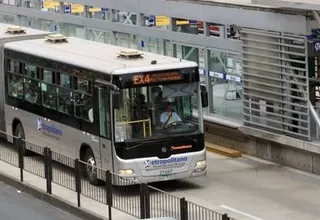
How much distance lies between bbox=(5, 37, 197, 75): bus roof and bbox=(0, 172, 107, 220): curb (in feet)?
8.84

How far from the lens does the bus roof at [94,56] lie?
2058 cm

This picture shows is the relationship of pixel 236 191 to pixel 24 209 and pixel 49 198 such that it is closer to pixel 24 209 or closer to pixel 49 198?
pixel 49 198

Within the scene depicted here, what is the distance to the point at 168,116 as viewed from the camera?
20.6 m

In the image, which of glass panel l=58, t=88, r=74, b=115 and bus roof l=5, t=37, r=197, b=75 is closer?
bus roof l=5, t=37, r=197, b=75

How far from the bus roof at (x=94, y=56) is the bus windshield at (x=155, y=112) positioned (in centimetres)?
42

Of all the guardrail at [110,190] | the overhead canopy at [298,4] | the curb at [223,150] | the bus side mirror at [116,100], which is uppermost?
the overhead canopy at [298,4]

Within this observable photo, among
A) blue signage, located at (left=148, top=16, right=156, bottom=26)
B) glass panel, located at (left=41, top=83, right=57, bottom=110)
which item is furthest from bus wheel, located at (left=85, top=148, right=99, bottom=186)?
blue signage, located at (left=148, top=16, right=156, bottom=26)

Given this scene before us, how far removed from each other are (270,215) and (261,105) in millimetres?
5712

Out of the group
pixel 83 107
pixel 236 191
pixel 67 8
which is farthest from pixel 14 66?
pixel 67 8

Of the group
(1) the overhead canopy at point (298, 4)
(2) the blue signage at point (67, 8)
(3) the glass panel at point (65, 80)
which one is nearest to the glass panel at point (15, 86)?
(3) the glass panel at point (65, 80)

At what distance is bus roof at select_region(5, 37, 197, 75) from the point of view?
2058cm

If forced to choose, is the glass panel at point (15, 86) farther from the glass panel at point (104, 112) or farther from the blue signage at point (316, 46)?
the blue signage at point (316, 46)

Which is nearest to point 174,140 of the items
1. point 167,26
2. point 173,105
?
point 173,105

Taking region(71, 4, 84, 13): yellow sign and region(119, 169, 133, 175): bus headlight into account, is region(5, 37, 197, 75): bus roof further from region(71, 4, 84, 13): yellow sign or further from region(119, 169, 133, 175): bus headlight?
region(71, 4, 84, 13): yellow sign
